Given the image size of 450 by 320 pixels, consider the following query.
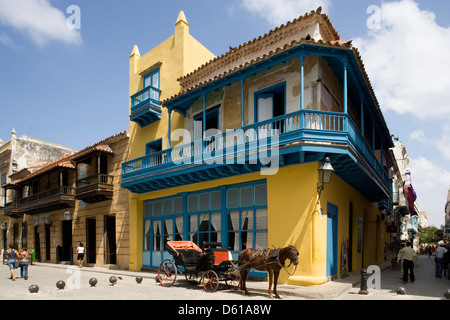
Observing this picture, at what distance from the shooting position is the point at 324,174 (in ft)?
33.8

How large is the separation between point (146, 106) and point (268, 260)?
991cm

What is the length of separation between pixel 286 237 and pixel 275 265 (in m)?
2.02

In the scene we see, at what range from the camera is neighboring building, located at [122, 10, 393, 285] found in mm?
10602

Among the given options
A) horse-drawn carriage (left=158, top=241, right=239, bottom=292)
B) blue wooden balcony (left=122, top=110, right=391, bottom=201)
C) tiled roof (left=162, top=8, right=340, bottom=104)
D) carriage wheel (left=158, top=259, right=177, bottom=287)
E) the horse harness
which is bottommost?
carriage wheel (left=158, top=259, right=177, bottom=287)

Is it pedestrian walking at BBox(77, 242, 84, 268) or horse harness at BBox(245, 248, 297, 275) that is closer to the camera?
horse harness at BBox(245, 248, 297, 275)

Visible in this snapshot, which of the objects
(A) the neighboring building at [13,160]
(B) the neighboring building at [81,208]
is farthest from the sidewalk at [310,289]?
(A) the neighboring building at [13,160]

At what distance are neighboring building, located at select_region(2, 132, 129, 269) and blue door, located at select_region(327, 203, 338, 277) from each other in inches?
389

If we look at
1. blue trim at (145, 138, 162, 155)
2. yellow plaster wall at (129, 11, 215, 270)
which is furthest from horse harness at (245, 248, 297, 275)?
blue trim at (145, 138, 162, 155)

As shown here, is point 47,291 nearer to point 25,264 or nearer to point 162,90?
point 25,264

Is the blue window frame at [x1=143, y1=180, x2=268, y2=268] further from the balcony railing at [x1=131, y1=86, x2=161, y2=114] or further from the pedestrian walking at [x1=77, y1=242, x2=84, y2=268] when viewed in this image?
the pedestrian walking at [x1=77, y1=242, x2=84, y2=268]

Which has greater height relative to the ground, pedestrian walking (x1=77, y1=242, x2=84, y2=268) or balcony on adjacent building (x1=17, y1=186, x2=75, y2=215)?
balcony on adjacent building (x1=17, y1=186, x2=75, y2=215)

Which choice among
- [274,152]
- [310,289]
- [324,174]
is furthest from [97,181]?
[310,289]

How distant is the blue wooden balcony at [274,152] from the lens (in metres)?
10.3
